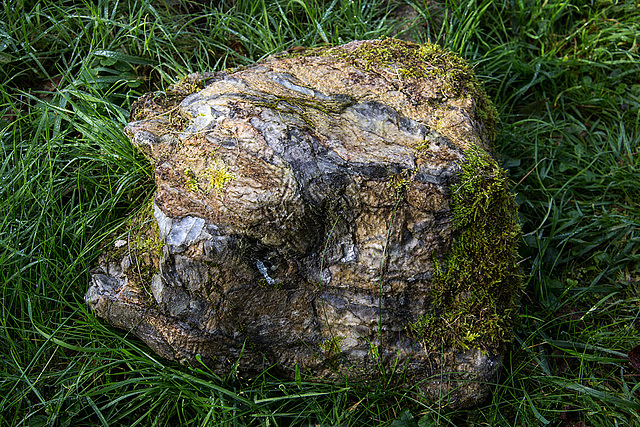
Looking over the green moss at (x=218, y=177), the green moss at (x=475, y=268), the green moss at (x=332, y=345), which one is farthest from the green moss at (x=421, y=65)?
the green moss at (x=332, y=345)

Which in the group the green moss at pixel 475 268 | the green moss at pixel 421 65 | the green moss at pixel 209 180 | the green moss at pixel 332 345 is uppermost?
the green moss at pixel 421 65

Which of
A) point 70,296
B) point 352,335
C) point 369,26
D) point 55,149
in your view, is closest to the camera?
point 352,335

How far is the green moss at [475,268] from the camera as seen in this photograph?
2.18 m

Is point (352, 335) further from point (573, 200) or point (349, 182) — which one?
point (573, 200)

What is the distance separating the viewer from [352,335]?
2.24 m

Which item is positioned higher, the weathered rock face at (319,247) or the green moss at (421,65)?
the green moss at (421,65)

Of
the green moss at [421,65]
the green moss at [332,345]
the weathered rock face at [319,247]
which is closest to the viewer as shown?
the weathered rock face at [319,247]

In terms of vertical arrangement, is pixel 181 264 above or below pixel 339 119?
below

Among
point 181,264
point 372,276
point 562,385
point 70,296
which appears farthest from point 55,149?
point 562,385

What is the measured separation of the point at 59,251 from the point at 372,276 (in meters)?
1.82

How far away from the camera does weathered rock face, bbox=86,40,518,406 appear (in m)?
2.10

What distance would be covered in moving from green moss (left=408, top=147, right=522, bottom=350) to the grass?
1.11ft

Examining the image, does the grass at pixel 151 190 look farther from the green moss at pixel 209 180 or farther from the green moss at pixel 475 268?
the green moss at pixel 209 180

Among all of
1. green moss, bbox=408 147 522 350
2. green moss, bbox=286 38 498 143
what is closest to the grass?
green moss, bbox=408 147 522 350
